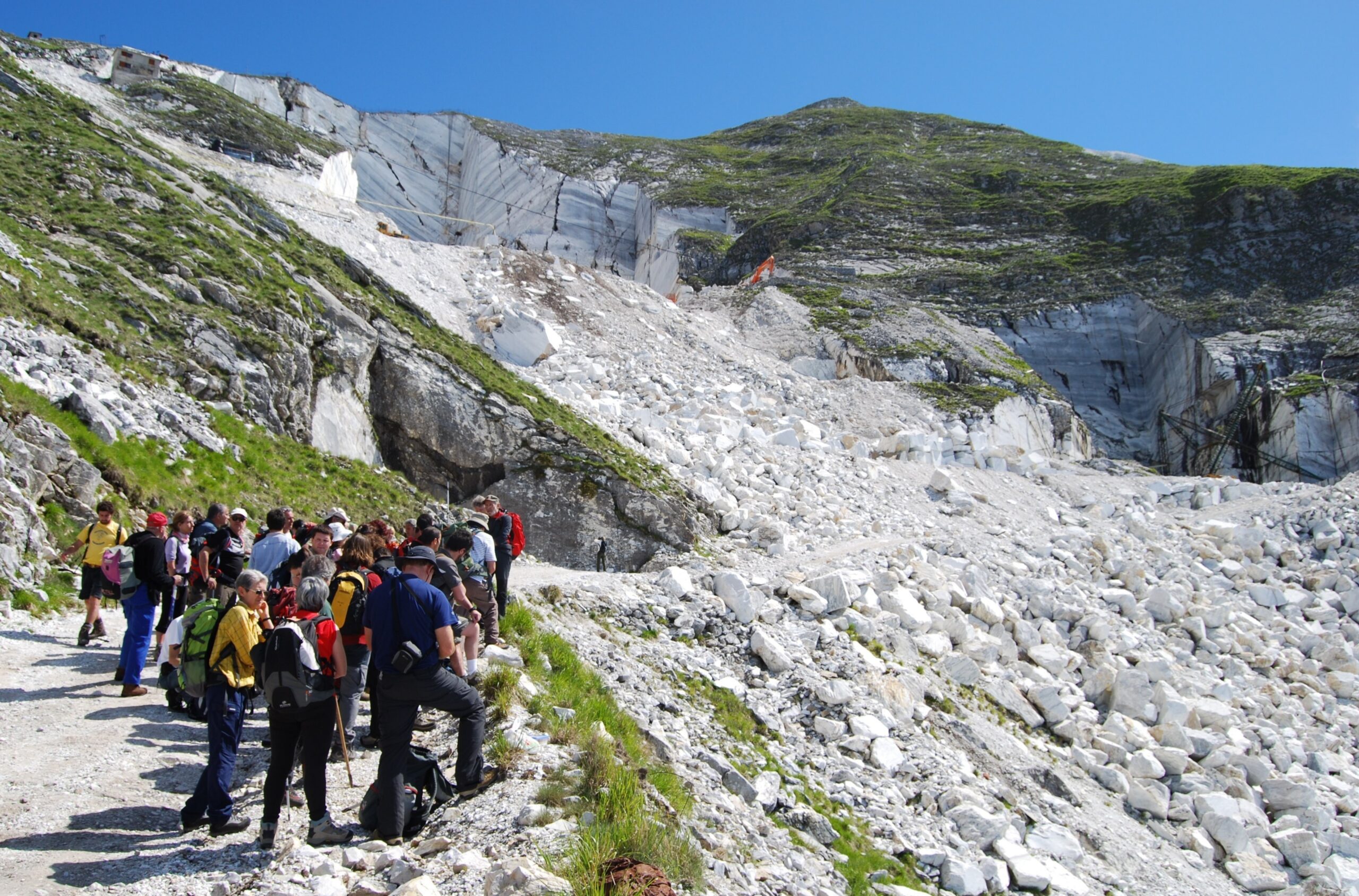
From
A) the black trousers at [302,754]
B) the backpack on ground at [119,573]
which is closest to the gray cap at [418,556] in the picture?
the black trousers at [302,754]

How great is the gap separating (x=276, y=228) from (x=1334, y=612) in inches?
1012

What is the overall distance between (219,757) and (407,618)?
141cm

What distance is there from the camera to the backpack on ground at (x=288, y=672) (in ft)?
15.3

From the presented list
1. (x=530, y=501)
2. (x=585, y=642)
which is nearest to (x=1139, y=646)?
(x=585, y=642)

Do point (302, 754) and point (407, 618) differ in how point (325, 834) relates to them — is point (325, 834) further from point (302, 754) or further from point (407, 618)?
point (407, 618)

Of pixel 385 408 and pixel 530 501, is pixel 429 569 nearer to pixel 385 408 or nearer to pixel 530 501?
pixel 530 501

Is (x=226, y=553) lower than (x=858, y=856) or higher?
higher

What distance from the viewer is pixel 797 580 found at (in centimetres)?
1319

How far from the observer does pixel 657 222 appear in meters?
52.9

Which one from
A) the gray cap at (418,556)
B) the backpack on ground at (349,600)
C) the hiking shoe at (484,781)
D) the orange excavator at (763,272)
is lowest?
the hiking shoe at (484,781)

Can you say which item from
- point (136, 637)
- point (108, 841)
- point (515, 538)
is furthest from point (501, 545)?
point (108, 841)

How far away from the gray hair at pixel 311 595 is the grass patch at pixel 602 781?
178 cm

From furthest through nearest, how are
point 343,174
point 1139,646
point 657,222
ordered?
1. point 657,222
2. point 343,174
3. point 1139,646

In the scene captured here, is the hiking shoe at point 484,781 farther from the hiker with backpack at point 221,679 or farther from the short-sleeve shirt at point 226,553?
the short-sleeve shirt at point 226,553
